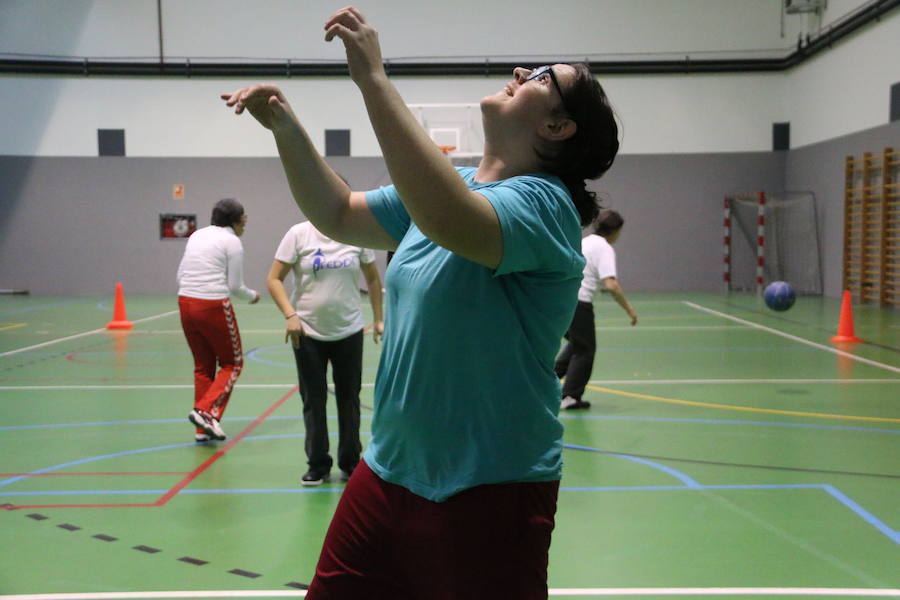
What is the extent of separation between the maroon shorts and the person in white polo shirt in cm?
511

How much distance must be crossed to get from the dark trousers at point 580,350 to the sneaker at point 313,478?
2889 millimetres

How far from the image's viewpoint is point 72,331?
14.5 meters

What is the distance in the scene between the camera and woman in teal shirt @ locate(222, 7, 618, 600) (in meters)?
1.84

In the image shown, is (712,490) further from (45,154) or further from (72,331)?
(45,154)

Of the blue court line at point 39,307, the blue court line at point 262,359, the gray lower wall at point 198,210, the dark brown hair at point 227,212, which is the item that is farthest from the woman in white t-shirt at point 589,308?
the gray lower wall at point 198,210

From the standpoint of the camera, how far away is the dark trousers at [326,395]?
223 inches

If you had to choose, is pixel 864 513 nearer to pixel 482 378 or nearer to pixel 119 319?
pixel 482 378

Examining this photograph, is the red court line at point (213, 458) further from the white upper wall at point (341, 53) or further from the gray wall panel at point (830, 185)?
the white upper wall at point (341, 53)

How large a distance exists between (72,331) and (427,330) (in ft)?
45.9

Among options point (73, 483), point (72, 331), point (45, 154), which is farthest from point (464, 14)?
→ point (73, 483)

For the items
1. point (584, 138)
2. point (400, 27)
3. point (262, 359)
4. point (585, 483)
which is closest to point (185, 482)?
point (585, 483)

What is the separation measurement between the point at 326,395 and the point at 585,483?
5.75 ft

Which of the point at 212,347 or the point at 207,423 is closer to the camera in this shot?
the point at 207,423

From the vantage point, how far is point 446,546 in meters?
1.88
